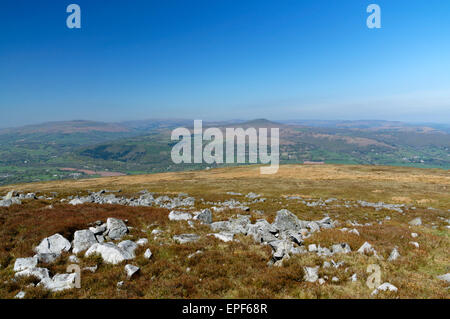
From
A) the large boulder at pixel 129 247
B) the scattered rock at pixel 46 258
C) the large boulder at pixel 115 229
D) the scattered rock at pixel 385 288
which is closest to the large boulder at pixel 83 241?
the scattered rock at pixel 46 258

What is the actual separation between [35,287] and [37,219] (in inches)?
379

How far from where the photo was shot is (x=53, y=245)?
458 inches

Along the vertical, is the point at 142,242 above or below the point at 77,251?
below

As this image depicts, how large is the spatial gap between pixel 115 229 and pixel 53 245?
10.3 ft

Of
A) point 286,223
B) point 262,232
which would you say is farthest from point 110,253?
point 286,223

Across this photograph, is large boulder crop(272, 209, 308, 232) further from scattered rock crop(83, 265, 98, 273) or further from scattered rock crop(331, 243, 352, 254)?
scattered rock crop(83, 265, 98, 273)

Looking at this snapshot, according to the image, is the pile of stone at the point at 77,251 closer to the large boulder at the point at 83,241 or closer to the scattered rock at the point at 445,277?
the large boulder at the point at 83,241

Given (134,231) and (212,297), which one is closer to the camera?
(212,297)

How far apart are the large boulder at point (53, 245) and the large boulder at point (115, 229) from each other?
7.64ft

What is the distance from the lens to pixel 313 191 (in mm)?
49688

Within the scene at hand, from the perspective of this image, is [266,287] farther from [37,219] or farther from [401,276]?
[37,219]

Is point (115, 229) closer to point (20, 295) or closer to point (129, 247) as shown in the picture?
point (129, 247)
